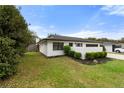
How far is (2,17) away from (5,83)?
4187 mm

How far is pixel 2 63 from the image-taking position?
25.7 feet

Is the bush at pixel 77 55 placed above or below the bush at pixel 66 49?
below

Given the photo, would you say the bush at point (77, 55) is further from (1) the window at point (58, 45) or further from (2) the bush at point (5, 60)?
(2) the bush at point (5, 60)

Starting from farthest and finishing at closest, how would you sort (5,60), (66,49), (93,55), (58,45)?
1. (58,45)
2. (66,49)
3. (93,55)
4. (5,60)

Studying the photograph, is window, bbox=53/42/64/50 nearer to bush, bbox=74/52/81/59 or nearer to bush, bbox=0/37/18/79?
Result: bush, bbox=74/52/81/59

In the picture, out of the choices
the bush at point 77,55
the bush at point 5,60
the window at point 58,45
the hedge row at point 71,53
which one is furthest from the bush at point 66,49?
the bush at point 5,60

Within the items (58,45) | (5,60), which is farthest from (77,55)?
(5,60)

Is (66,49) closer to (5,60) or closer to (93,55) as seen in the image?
(93,55)

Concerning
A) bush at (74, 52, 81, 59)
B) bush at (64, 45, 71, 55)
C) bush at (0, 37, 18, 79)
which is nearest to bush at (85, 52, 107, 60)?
bush at (74, 52, 81, 59)

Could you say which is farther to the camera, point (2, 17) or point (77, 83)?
point (2, 17)
